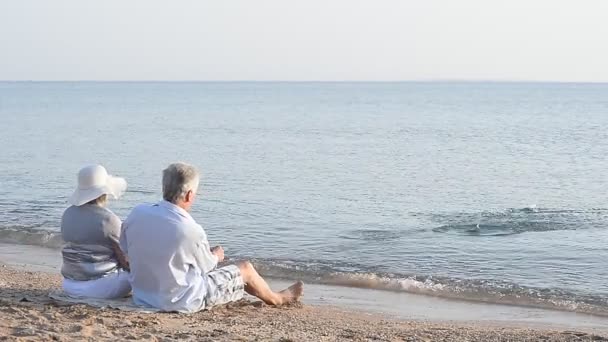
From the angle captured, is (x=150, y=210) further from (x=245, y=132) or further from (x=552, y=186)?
(x=245, y=132)

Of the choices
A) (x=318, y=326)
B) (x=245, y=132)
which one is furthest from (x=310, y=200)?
(x=245, y=132)

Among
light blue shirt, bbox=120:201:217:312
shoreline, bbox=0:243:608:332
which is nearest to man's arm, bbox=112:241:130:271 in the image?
light blue shirt, bbox=120:201:217:312

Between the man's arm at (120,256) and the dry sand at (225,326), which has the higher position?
the man's arm at (120,256)

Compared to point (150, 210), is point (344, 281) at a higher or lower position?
lower

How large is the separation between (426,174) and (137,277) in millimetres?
17199

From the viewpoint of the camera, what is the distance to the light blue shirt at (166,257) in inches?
269

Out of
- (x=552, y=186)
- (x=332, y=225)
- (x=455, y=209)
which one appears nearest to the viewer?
(x=332, y=225)

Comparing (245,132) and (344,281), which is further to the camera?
(245,132)

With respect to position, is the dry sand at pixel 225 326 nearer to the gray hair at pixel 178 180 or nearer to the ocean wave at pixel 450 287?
the gray hair at pixel 178 180

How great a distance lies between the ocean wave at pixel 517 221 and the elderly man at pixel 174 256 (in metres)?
7.61

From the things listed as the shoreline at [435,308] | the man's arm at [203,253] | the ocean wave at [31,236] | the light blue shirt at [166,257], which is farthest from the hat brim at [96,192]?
the ocean wave at [31,236]

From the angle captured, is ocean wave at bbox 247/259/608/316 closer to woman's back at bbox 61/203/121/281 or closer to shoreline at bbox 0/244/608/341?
shoreline at bbox 0/244/608/341

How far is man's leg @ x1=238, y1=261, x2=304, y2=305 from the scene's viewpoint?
24.6ft

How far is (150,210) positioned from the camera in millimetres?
6887
